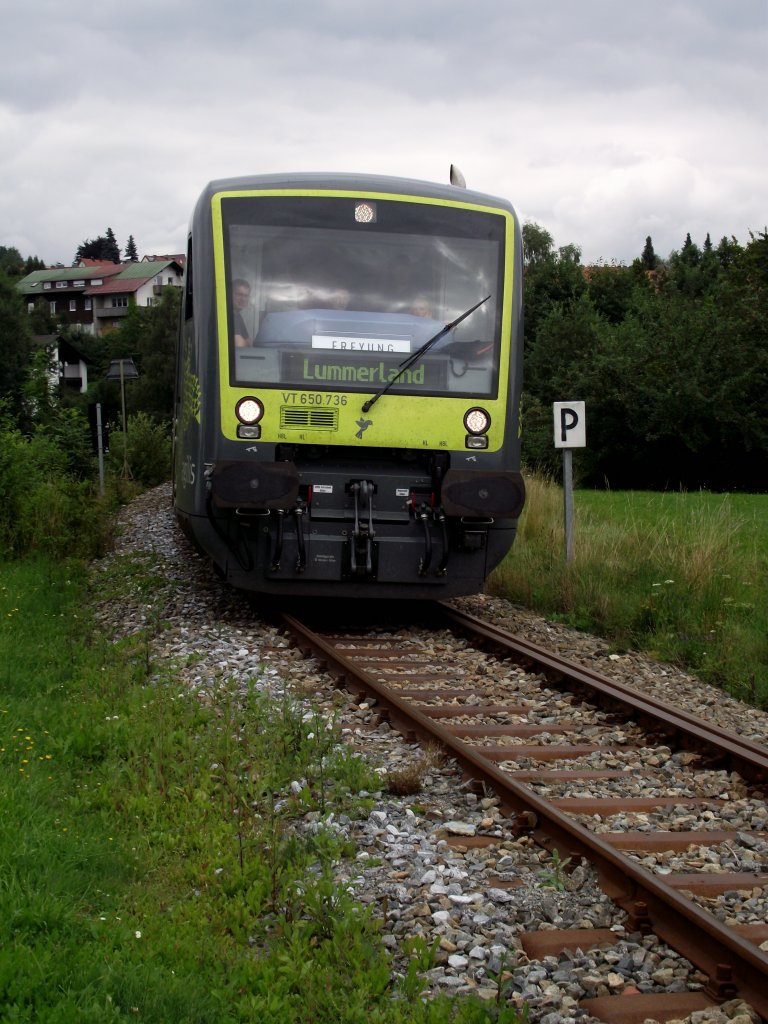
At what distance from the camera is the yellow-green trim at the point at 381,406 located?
27.1 ft

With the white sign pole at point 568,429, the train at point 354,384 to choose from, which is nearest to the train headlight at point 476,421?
the train at point 354,384

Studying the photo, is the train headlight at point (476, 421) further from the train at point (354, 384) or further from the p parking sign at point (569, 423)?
the p parking sign at point (569, 423)

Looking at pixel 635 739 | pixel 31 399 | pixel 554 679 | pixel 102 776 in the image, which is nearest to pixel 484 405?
pixel 554 679

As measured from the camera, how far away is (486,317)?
344 inches

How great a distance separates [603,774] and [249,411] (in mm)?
4026

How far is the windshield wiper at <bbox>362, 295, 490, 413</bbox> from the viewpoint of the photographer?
837 cm

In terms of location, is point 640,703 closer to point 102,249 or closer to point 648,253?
point 648,253

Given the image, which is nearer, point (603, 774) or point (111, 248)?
point (603, 774)

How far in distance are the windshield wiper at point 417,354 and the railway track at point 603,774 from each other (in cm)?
175

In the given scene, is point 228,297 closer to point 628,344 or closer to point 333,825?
point 333,825

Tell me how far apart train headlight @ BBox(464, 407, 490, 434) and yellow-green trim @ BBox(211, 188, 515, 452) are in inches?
1.6

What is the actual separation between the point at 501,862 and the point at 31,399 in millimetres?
26209

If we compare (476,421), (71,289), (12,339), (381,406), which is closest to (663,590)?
(476,421)

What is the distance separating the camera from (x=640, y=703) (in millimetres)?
6273
